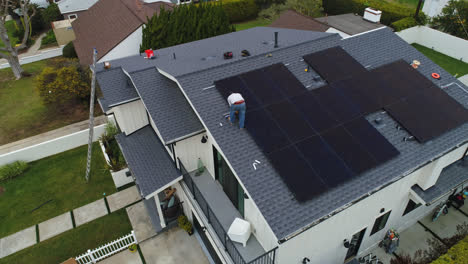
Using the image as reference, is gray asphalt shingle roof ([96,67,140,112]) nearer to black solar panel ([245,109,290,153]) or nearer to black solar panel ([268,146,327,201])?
black solar panel ([245,109,290,153])

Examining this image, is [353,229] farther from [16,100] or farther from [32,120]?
[16,100]

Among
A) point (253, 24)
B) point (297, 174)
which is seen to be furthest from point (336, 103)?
point (253, 24)

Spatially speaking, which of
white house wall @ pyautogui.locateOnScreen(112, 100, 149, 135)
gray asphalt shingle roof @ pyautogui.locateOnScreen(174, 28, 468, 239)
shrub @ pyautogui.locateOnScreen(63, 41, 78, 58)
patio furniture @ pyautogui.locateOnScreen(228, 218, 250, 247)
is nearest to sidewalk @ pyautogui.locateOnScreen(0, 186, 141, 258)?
white house wall @ pyautogui.locateOnScreen(112, 100, 149, 135)

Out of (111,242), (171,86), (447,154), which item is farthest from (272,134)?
(111,242)

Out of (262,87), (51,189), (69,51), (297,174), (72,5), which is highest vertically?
(262,87)

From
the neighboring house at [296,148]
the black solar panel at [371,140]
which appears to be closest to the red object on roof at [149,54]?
the neighboring house at [296,148]

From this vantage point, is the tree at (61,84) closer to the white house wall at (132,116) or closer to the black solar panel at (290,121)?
the white house wall at (132,116)

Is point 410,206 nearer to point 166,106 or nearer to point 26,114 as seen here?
point 166,106
